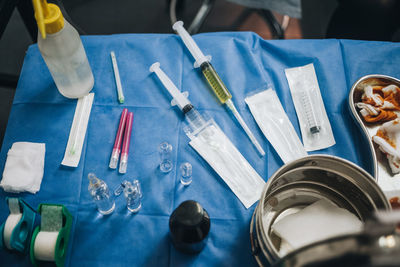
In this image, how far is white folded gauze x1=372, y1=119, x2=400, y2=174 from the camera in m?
0.75

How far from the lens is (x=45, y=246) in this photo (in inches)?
25.6

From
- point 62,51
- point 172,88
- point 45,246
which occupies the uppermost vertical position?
point 62,51

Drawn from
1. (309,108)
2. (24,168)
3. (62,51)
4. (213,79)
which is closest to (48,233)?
(24,168)

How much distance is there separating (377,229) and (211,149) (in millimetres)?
538

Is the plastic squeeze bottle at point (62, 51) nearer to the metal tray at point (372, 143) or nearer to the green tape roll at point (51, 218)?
the green tape roll at point (51, 218)

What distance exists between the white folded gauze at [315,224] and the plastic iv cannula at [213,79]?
0.19m

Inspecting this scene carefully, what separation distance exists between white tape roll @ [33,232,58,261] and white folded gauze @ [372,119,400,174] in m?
0.79

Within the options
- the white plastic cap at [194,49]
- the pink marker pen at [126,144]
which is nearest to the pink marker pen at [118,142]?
the pink marker pen at [126,144]

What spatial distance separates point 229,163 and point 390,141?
41cm

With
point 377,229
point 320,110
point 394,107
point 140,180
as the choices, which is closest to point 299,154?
point 320,110

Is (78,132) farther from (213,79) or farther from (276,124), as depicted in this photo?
(276,124)

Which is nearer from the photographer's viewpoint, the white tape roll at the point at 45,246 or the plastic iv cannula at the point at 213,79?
the white tape roll at the point at 45,246

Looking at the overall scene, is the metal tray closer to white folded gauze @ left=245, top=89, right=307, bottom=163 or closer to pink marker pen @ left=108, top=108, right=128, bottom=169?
white folded gauze @ left=245, top=89, right=307, bottom=163

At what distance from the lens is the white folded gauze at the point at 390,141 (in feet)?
2.47
